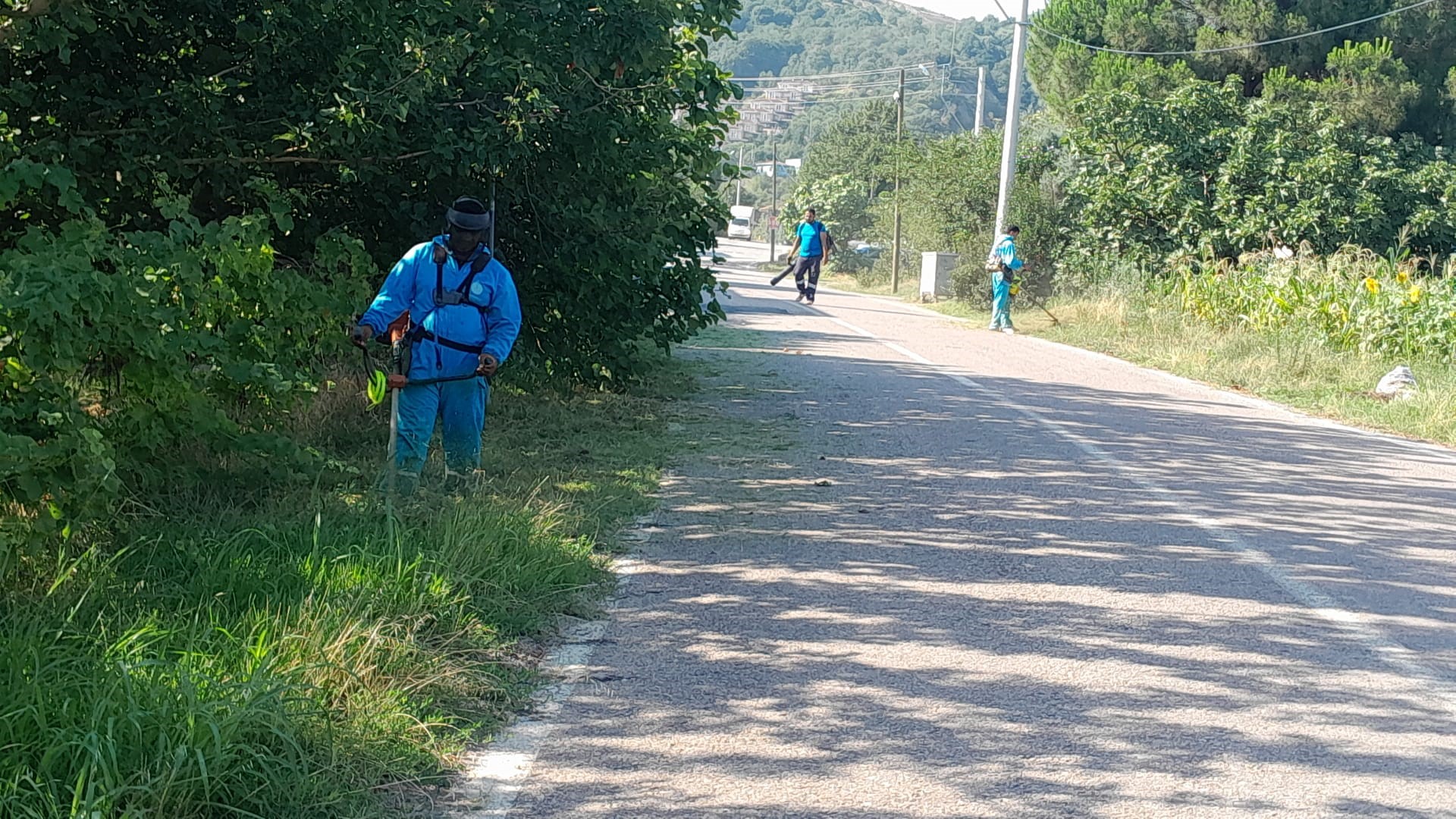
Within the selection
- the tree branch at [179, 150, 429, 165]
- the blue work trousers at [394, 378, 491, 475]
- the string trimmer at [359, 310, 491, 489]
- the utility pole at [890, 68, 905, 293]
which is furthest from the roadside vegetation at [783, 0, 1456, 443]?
the string trimmer at [359, 310, 491, 489]

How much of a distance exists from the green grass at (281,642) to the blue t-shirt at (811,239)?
1944 cm

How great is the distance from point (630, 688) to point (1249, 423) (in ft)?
30.8

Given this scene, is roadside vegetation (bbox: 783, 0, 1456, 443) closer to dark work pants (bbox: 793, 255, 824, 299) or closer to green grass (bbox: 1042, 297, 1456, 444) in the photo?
green grass (bbox: 1042, 297, 1456, 444)

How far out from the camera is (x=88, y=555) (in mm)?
5590

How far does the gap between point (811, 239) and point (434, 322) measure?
67.2ft

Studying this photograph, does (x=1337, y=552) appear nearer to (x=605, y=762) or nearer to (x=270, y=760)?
(x=605, y=762)

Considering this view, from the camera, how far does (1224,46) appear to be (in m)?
32.9

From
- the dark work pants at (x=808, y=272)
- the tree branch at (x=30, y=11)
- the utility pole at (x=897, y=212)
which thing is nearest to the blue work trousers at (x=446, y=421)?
the tree branch at (x=30, y=11)

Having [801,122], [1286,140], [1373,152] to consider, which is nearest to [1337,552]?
[1286,140]

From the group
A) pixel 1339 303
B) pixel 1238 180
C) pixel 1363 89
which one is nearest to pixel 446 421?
pixel 1339 303

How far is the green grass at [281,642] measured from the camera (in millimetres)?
3951

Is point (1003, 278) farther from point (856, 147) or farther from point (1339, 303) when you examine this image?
point (856, 147)

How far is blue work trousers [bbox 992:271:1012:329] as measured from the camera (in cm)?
2352

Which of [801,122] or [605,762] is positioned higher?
[801,122]
